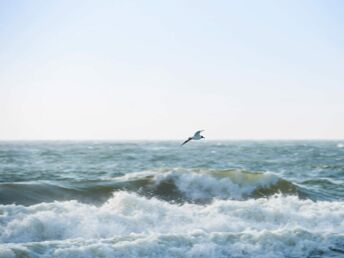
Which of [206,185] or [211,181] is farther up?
[211,181]

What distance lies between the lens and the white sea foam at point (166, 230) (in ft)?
Result: 32.2

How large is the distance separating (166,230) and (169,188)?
7509mm

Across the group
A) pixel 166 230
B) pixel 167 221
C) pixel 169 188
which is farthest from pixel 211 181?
pixel 166 230

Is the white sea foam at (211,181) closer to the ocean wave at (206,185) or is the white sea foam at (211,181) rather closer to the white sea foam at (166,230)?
the ocean wave at (206,185)

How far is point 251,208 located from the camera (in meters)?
13.7

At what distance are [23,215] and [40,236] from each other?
4.29ft

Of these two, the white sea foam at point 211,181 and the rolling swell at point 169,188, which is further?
the white sea foam at point 211,181

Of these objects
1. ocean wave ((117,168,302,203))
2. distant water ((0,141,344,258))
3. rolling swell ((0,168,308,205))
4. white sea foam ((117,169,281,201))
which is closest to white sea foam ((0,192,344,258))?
distant water ((0,141,344,258))

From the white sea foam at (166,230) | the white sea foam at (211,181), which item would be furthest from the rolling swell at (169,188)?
the white sea foam at (166,230)

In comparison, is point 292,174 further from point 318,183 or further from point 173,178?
point 173,178

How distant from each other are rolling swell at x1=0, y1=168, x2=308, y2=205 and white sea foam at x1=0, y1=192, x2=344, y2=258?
301 centimetres

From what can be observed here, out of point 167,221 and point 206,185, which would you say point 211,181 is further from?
point 167,221

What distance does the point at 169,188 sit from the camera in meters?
19.5

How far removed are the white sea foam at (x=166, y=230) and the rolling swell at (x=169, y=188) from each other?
3013 mm
